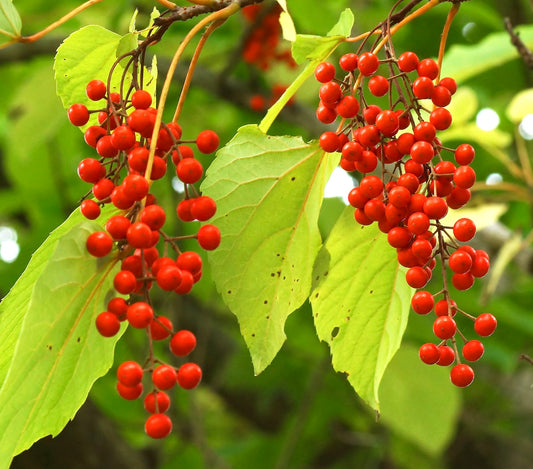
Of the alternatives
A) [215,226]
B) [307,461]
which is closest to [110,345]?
[215,226]

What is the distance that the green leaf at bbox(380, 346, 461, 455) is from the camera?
2443 millimetres

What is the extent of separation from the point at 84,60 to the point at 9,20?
0.40ft

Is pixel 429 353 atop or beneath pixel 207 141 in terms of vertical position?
beneath

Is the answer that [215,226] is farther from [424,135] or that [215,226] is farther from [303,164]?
[424,135]

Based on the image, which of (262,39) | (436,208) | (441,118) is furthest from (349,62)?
(262,39)

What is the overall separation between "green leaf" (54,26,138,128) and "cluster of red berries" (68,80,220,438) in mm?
147

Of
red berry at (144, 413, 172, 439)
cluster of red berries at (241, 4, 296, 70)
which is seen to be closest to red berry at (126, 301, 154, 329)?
red berry at (144, 413, 172, 439)

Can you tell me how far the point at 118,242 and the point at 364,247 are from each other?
412mm

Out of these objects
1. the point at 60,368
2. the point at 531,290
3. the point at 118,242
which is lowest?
the point at 531,290

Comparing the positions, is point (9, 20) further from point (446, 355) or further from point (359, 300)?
point (446, 355)

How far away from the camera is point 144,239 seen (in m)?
0.79

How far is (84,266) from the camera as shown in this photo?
2.74 ft

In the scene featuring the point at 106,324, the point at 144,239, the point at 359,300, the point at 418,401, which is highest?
the point at 144,239

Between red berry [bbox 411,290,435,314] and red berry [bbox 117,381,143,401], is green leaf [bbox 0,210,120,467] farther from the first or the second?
red berry [bbox 411,290,435,314]
